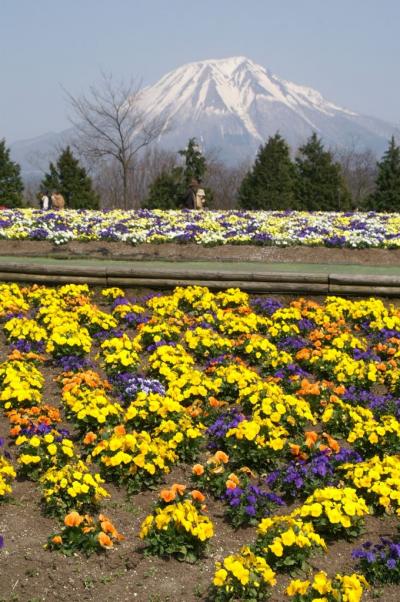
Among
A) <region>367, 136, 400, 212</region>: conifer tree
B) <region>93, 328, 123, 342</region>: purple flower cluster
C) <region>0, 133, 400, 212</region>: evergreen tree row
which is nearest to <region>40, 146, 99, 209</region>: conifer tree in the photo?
<region>0, 133, 400, 212</region>: evergreen tree row

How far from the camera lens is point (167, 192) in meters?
33.5

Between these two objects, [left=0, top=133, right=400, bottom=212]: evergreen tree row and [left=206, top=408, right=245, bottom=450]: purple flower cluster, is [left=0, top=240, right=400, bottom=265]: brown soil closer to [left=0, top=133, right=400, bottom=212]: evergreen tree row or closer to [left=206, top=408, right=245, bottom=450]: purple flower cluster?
[left=206, top=408, right=245, bottom=450]: purple flower cluster

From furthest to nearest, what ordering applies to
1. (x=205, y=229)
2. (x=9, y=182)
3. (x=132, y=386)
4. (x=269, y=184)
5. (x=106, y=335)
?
(x=9, y=182)
(x=269, y=184)
(x=205, y=229)
(x=106, y=335)
(x=132, y=386)

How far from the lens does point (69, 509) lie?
5.08 metres

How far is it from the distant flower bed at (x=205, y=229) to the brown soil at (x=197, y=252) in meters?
0.18

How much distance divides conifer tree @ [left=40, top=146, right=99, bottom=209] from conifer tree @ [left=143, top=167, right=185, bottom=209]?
3.16m

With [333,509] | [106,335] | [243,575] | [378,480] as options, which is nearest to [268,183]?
→ [106,335]

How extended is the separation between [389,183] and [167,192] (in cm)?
1037

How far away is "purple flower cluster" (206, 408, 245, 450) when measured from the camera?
19.9 feet

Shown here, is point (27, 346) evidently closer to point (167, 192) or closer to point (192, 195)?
point (192, 195)

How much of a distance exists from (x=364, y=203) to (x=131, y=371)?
2833 centimetres

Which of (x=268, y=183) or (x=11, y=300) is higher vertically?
(x=268, y=183)

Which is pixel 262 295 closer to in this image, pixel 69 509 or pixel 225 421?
pixel 225 421

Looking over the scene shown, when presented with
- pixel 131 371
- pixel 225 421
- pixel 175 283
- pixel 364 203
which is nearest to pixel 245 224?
pixel 175 283
